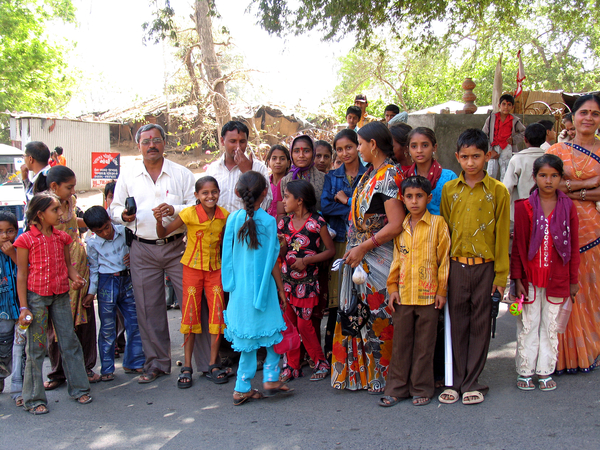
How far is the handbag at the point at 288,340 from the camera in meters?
3.62

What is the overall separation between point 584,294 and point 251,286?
8.65 feet

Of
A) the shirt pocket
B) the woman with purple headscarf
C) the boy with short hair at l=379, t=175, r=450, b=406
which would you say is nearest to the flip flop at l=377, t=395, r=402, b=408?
the boy with short hair at l=379, t=175, r=450, b=406

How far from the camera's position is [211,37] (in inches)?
401

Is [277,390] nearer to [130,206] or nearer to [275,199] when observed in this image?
[275,199]

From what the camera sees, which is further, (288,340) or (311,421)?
(288,340)

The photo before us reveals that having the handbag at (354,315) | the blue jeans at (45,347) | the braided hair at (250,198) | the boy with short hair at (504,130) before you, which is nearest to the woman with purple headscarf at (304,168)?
the braided hair at (250,198)

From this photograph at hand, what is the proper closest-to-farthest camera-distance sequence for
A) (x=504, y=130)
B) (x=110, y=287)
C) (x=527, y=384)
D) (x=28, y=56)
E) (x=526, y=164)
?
(x=527, y=384) → (x=110, y=287) → (x=526, y=164) → (x=504, y=130) → (x=28, y=56)

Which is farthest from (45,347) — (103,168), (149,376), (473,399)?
(103,168)

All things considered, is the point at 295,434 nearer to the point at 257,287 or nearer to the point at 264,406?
the point at 264,406

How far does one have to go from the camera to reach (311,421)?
3.28 m

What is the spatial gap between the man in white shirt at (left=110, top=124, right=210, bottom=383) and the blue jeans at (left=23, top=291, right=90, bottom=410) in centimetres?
57

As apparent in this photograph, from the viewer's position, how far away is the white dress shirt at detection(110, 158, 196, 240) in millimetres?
4160

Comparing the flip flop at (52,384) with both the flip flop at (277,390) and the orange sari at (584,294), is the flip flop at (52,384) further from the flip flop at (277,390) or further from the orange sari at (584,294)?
the orange sari at (584,294)

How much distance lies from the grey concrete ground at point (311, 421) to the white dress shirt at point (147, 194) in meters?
1.42
